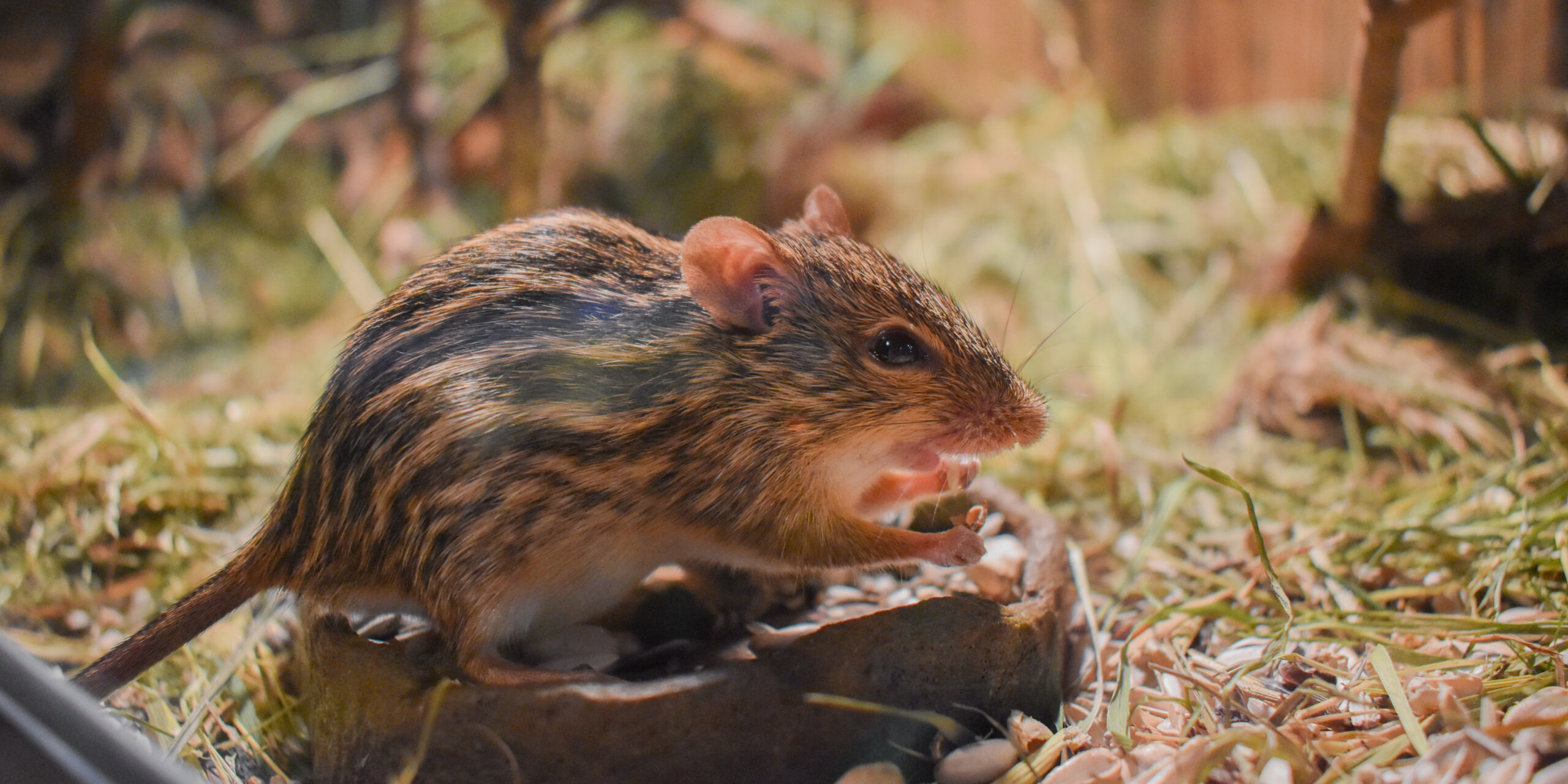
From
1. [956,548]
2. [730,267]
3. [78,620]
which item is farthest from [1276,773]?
[78,620]

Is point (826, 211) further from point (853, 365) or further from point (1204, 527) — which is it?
point (1204, 527)

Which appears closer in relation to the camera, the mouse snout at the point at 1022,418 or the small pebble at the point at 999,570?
the mouse snout at the point at 1022,418

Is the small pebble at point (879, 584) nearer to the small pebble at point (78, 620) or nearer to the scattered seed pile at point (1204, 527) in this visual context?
the scattered seed pile at point (1204, 527)

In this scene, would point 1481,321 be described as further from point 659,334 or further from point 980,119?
point 980,119

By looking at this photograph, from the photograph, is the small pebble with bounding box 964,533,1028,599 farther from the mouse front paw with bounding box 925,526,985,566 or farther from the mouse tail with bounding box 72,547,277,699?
the mouse tail with bounding box 72,547,277,699

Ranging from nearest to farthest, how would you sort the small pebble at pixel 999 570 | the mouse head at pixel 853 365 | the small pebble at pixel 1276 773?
the small pebble at pixel 1276 773 < the mouse head at pixel 853 365 < the small pebble at pixel 999 570

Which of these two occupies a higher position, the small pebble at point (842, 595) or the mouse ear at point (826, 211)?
the mouse ear at point (826, 211)

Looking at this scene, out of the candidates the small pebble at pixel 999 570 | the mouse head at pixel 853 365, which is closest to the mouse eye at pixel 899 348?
the mouse head at pixel 853 365
